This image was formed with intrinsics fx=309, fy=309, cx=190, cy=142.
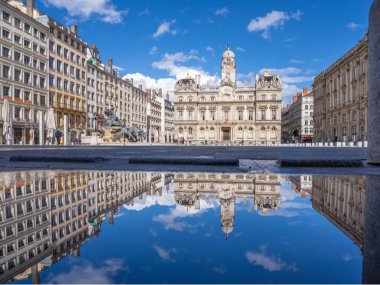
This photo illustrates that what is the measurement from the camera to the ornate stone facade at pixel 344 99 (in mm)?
42213

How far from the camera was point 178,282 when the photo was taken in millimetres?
1234

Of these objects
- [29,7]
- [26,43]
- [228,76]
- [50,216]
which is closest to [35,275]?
[50,216]

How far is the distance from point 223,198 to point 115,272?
1880mm

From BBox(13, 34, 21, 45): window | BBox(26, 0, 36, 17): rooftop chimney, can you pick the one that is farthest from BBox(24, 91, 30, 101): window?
BBox(26, 0, 36, 17): rooftop chimney

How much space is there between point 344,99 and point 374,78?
163 feet

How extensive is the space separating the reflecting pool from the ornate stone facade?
133ft

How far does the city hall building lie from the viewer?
7138cm

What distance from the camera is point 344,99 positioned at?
50.6 meters

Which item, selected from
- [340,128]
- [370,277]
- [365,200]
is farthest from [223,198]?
[340,128]

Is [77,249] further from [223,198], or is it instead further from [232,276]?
[223,198]

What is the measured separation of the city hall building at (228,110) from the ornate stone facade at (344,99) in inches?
388

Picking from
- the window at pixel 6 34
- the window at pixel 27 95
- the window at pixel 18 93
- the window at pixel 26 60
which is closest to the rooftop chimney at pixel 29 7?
the window at pixel 26 60

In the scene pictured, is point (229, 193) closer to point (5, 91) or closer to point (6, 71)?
point (5, 91)

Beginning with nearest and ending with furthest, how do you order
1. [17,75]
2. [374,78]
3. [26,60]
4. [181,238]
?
[181,238] → [374,78] → [17,75] → [26,60]
